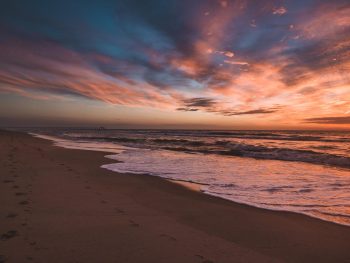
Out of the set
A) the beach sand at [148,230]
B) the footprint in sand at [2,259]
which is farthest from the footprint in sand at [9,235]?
the footprint in sand at [2,259]

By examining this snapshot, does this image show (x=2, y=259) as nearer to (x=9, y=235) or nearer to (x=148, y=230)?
(x=9, y=235)

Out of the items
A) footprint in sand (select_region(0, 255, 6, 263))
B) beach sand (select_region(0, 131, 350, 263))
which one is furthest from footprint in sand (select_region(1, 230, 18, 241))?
footprint in sand (select_region(0, 255, 6, 263))

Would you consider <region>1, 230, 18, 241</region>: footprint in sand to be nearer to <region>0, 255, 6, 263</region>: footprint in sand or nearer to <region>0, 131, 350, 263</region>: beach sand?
<region>0, 131, 350, 263</region>: beach sand

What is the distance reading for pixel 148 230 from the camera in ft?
16.2

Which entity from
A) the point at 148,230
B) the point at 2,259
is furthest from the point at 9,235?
the point at 148,230

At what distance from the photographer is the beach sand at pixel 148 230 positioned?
3.98m

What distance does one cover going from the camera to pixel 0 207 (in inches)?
219

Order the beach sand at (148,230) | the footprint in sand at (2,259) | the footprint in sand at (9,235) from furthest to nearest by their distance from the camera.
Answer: the footprint in sand at (9,235), the beach sand at (148,230), the footprint in sand at (2,259)

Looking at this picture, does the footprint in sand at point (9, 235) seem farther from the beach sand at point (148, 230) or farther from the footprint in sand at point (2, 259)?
the footprint in sand at point (2, 259)

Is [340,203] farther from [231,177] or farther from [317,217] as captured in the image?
[231,177]

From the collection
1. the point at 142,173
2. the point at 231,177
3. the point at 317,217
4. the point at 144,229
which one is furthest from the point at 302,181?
the point at 144,229

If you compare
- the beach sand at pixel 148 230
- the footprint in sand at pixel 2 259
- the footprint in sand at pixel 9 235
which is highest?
the footprint in sand at pixel 9 235

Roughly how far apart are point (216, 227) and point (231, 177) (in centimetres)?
588

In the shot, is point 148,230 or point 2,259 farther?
point 148,230
